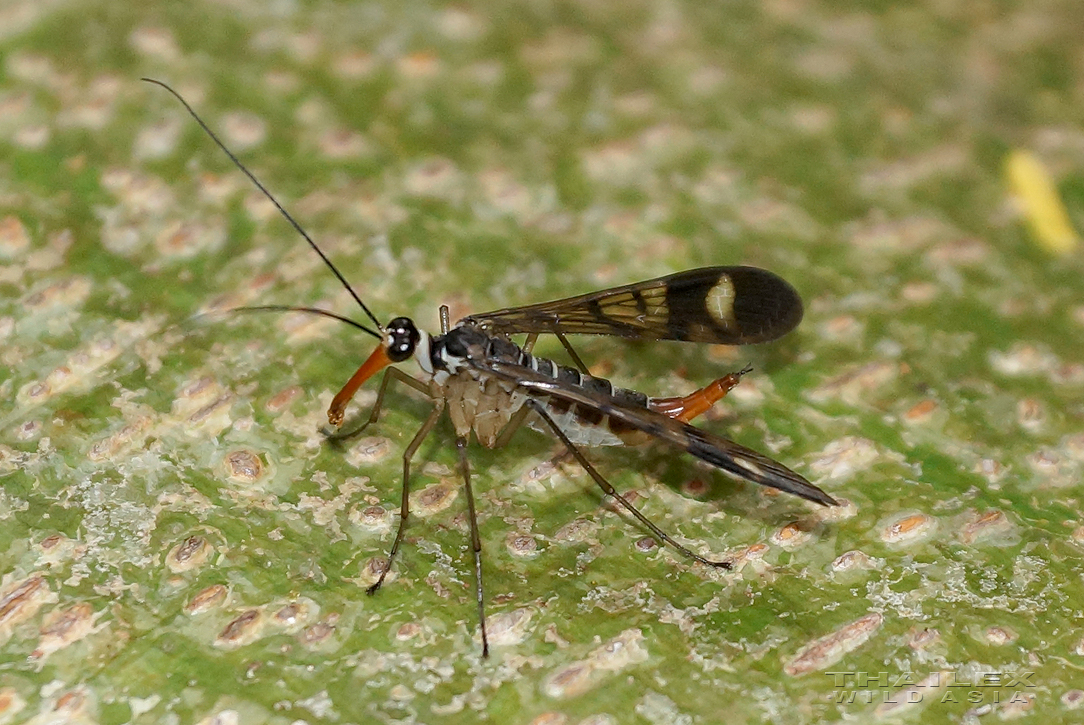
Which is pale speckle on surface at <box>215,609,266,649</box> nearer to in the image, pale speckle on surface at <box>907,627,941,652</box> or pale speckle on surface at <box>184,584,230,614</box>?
pale speckle on surface at <box>184,584,230,614</box>

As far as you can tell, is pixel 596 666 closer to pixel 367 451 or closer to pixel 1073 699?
pixel 367 451

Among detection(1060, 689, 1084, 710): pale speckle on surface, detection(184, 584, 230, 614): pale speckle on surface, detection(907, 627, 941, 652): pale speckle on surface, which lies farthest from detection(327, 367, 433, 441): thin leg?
detection(1060, 689, 1084, 710): pale speckle on surface

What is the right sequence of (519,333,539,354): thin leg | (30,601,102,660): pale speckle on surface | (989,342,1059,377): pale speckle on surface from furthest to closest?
(989,342,1059,377): pale speckle on surface, (519,333,539,354): thin leg, (30,601,102,660): pale speckle on surface

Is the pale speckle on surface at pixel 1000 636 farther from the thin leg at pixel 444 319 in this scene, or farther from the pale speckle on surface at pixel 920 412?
the thin leg at pixel 444 319

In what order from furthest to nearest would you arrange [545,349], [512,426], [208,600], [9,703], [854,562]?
[545,349]
[512,426]
[854,562]
[208,600]
[9,703]

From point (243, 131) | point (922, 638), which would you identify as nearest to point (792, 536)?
point (922, 638)

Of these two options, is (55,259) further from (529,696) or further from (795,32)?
(795,32)
